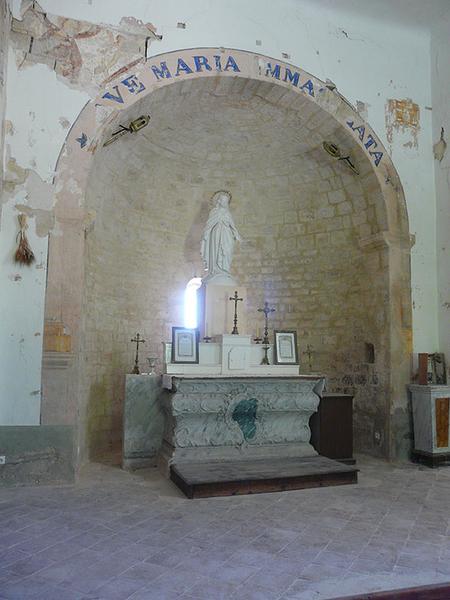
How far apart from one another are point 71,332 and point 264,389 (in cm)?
267

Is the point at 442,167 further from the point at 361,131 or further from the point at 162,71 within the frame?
the point at 162,71

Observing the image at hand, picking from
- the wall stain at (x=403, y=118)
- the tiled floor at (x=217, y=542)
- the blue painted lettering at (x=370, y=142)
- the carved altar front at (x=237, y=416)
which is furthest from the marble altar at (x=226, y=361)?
the wall stain at (x=403, y=118)

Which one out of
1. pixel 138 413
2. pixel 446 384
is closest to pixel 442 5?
pixel 446 384

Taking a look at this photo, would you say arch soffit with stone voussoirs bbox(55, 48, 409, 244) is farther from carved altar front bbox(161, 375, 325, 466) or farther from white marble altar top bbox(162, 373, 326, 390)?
carved altar front bbox(161, 375, 325, 466)

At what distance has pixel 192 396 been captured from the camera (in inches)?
271

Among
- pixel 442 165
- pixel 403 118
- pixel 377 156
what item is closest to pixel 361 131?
pixel 377 156

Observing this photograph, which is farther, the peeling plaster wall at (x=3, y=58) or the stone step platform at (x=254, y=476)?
the peeling plaster wall at (x=3, y=58)

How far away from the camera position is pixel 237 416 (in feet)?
23.5

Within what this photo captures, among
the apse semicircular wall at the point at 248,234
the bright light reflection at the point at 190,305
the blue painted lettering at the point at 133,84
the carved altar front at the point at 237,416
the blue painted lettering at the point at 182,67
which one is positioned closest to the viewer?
the carved altar front at the point at 237,416

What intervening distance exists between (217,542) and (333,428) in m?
3.77

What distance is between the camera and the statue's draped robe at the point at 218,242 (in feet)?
27.2

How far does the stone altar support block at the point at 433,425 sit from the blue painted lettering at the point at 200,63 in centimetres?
573

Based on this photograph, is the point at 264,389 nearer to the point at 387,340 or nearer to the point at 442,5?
the point at 387,340

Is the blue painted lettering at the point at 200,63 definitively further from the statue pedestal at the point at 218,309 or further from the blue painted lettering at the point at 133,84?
the statue pedestal at the point at 218,309
